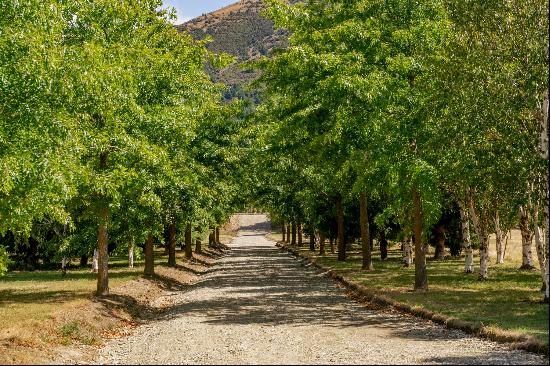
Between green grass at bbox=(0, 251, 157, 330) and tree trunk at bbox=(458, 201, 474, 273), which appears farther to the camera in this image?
tree trunk at bbox=(458, 201, 474, 273)

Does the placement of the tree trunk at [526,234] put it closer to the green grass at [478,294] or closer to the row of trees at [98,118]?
the green grass at [478,294]

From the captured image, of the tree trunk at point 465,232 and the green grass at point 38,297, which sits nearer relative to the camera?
the green grass at point 38,297

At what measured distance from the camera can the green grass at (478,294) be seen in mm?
18464

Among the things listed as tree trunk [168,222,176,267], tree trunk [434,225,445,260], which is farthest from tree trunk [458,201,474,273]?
tree trunk [168,222,176,267]

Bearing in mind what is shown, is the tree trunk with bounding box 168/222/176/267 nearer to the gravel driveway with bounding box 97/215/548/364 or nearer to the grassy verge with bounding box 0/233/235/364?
the grassy verge with bounding box 0/233/235/364

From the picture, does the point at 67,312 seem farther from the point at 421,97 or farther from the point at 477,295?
the point at 421,97

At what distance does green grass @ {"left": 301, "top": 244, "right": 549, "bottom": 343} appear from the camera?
1846 cm

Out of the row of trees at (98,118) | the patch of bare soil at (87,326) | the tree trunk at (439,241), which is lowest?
the patch of bare soil at (87,326)

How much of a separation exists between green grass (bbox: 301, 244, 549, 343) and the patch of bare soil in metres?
10.4

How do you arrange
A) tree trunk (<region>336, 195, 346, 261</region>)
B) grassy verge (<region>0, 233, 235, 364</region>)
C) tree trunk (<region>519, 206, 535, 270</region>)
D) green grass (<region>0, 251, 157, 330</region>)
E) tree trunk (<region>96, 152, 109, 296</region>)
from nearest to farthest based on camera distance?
grassy verge (<region>0, 233, 235, 364</region>)
green grass (<region>0, 251, 157, 330</region>)
tree trunk (<region>96, 152, 109, 296</region>)
tree trunk (<region>519, 206, 535, 270</region>)
tree trunk (<region>336, 195, 346, 261</region>)

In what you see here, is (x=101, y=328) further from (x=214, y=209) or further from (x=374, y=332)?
(x=214, y=209)

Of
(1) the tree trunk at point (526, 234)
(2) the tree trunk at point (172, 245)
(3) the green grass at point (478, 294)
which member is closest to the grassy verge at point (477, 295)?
(3) the green grass at point (478, 294)

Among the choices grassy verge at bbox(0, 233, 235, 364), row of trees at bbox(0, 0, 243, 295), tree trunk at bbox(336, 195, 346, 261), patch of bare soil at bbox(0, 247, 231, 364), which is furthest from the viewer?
tree trunk at bbox(336, 195, 346, 261)

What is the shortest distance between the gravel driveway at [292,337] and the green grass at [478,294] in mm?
1651
